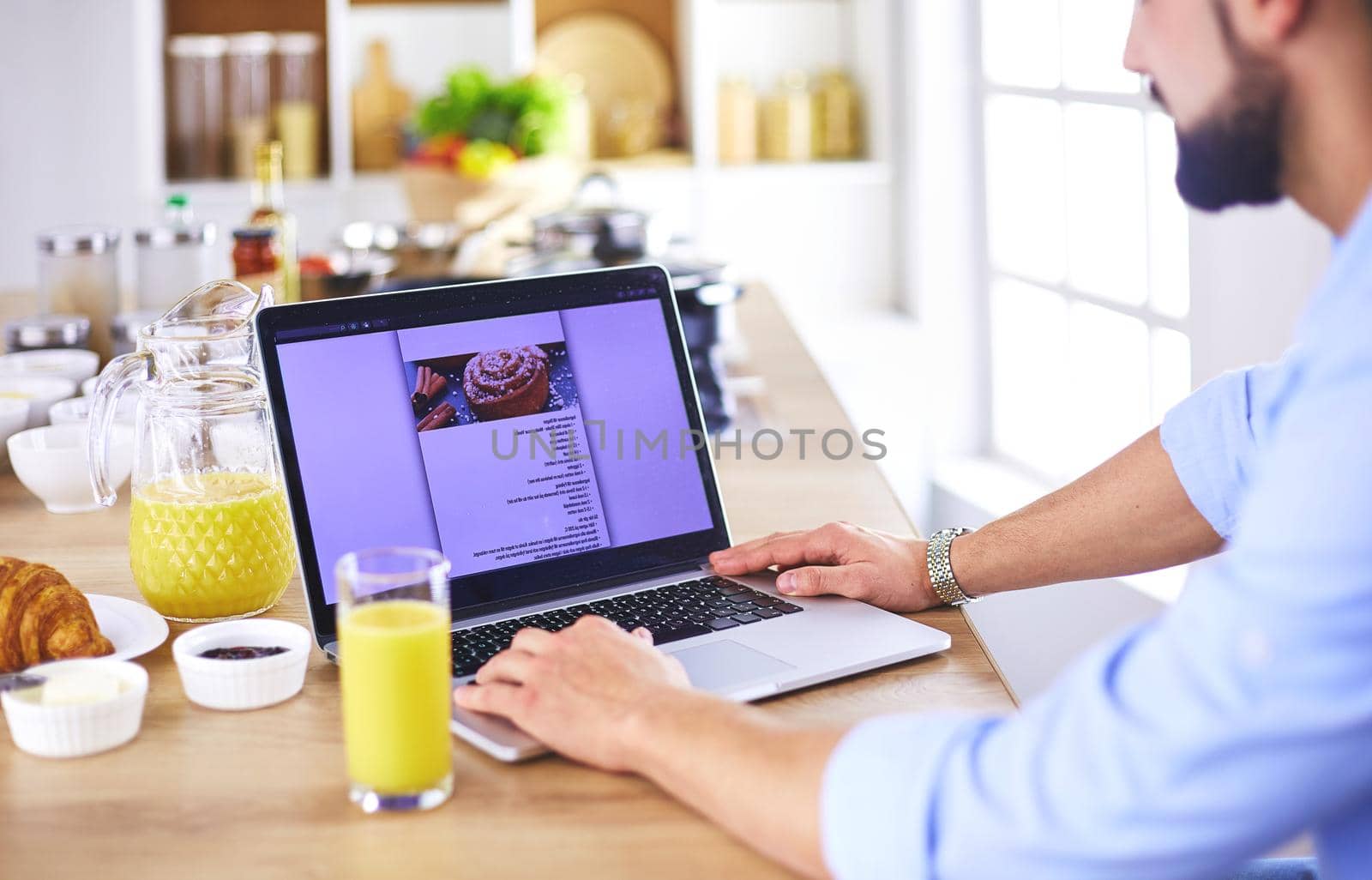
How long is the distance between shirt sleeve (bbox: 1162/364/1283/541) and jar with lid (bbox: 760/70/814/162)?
301 cm

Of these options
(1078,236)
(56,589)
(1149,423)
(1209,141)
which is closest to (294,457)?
(56,589)

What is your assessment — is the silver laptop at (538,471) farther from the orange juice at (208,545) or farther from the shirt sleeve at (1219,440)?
the shirt sleeve at (1219,440)

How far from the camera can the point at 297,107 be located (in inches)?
159

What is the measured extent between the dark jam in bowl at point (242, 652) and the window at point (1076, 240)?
5.68 feet

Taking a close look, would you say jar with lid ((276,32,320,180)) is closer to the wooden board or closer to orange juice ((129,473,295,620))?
the wooden board

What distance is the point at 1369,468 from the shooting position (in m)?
0.64

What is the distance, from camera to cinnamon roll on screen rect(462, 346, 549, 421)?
1118 millimetres

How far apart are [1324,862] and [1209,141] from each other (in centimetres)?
42

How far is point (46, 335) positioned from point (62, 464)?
0.51 m

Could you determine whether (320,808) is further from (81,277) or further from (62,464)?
(81,277)

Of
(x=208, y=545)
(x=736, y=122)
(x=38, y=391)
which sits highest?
(x=736, y=122)

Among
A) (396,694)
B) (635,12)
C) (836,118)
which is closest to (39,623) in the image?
(396,694)

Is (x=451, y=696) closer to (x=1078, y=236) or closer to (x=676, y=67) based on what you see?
(x=1078, y=236)

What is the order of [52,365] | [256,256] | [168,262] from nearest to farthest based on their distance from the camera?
[52,365] < [256,256] < [168,262]
